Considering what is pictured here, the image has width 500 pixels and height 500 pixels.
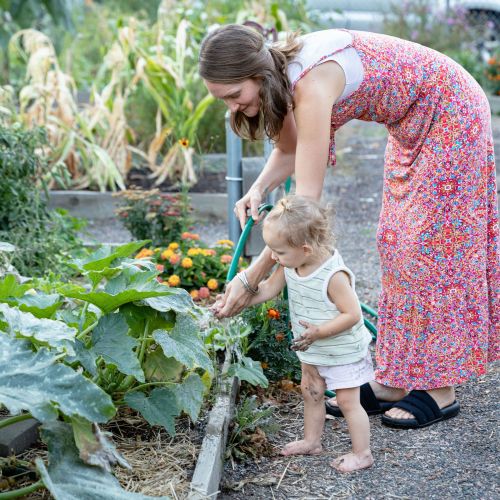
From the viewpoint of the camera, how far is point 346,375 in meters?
2.64

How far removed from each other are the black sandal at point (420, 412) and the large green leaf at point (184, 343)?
88cm

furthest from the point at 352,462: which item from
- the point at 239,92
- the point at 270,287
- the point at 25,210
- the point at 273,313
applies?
the point at 25,210

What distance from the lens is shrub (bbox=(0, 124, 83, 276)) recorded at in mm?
3959

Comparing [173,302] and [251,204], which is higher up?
[251,204]

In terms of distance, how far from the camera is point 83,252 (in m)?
4.45

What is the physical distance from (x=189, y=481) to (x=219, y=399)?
0.45 meters

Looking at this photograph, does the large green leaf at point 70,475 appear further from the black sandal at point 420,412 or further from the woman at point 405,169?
the black sandal at point 420,412

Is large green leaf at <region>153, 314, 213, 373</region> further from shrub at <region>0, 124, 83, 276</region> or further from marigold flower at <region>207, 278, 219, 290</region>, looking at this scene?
shrub at <region>0, 124, 83, 276</region>

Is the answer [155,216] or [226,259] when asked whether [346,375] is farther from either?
[155,216]

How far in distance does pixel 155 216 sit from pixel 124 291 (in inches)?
79.3

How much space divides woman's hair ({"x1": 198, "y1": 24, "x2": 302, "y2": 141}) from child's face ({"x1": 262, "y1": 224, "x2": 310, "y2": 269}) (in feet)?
1.19

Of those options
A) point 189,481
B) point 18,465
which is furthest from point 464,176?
point 18,465

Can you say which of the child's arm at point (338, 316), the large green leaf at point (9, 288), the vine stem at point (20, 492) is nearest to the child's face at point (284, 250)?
the child's arm at point (338, 316)

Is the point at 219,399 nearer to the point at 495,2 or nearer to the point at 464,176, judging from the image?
the point at 464,176
